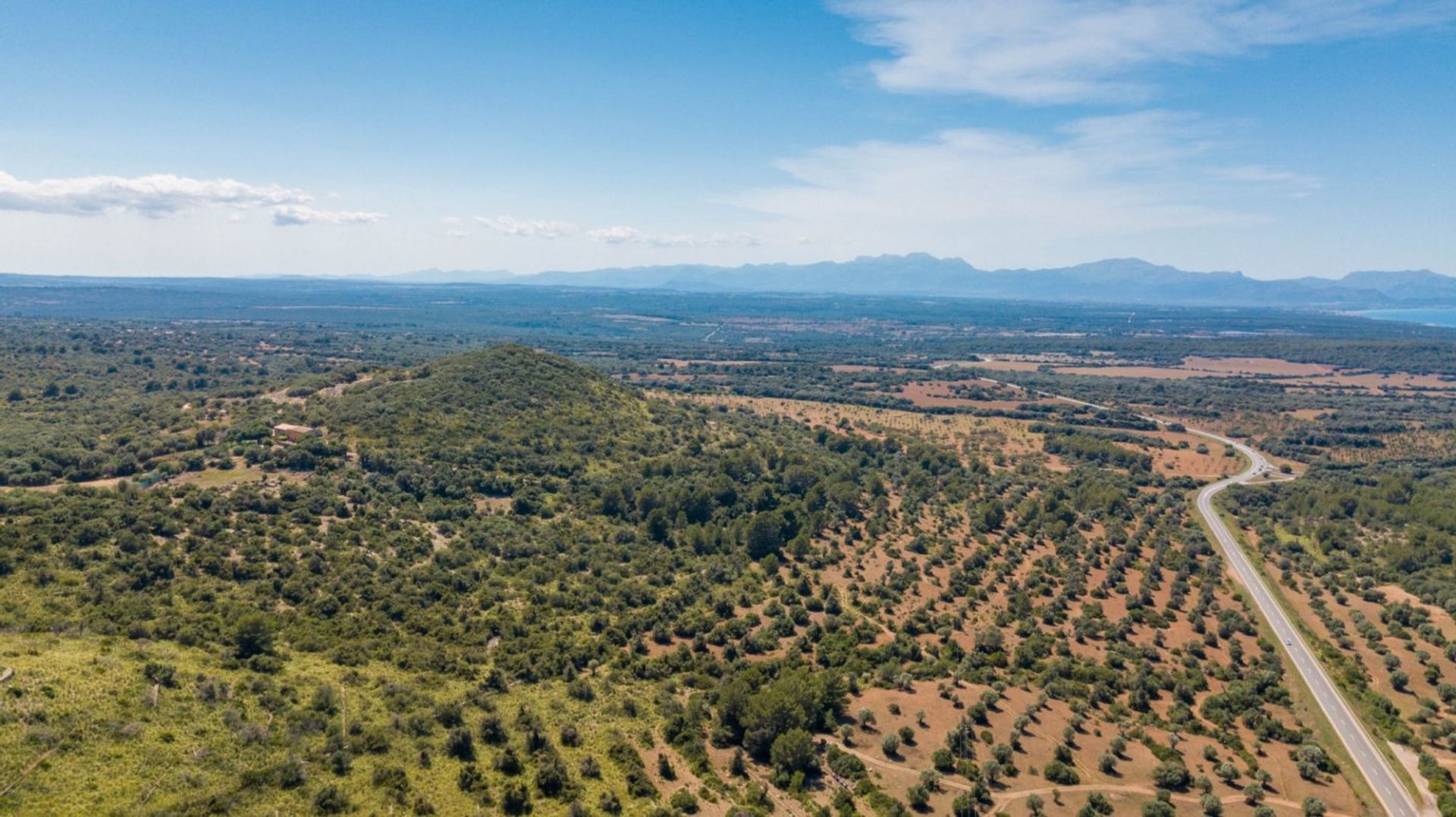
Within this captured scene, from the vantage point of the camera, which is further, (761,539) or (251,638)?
(761,539)

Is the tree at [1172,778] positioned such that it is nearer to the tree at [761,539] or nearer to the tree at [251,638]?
the tree at [761,539]

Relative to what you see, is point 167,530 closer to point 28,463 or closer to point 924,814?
point 28,463

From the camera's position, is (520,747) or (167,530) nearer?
(520,747)

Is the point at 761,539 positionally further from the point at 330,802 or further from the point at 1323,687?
the point at 330,802

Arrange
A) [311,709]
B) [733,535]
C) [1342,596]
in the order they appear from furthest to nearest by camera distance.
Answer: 1. [733,535]
2. [1342,596]
3. [311,709]

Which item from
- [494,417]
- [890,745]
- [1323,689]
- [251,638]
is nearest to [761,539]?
[890,745]

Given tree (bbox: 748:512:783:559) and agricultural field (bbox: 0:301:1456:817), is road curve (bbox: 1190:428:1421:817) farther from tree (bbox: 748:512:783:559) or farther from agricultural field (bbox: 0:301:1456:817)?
tree (bbox: 748:512:783:559)

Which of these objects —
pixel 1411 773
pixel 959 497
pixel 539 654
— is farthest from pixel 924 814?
pixel 959 497
